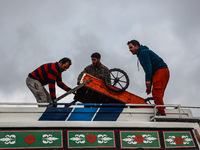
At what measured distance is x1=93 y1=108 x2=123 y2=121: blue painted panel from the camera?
14.9 ft

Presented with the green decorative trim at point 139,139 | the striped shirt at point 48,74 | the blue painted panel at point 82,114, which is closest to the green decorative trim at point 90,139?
the green decorative trim at point 139,139

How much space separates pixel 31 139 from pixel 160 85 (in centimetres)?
263

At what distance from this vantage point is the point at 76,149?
396 centimetres

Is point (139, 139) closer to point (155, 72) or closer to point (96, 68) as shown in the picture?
point (155, 72)

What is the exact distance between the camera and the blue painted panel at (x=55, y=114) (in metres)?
4.39

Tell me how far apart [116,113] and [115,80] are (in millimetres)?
1215

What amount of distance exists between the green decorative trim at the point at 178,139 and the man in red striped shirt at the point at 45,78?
2333 millimetres

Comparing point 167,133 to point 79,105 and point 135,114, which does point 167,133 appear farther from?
point 79,105

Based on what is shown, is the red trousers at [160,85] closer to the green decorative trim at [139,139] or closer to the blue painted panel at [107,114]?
the green decorative trim at [139,139]

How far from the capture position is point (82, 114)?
14.8 feet

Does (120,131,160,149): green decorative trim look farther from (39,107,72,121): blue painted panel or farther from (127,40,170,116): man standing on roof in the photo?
(39,107,72,121): blue painted panel

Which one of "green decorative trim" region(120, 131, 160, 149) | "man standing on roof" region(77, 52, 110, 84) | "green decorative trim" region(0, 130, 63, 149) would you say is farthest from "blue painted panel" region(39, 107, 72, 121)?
"man standing on roof" region(77, 52, 110, 84)

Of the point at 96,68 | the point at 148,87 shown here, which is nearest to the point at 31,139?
the point at 148,87

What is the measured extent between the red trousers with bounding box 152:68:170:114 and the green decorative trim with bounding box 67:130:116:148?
128 cm
